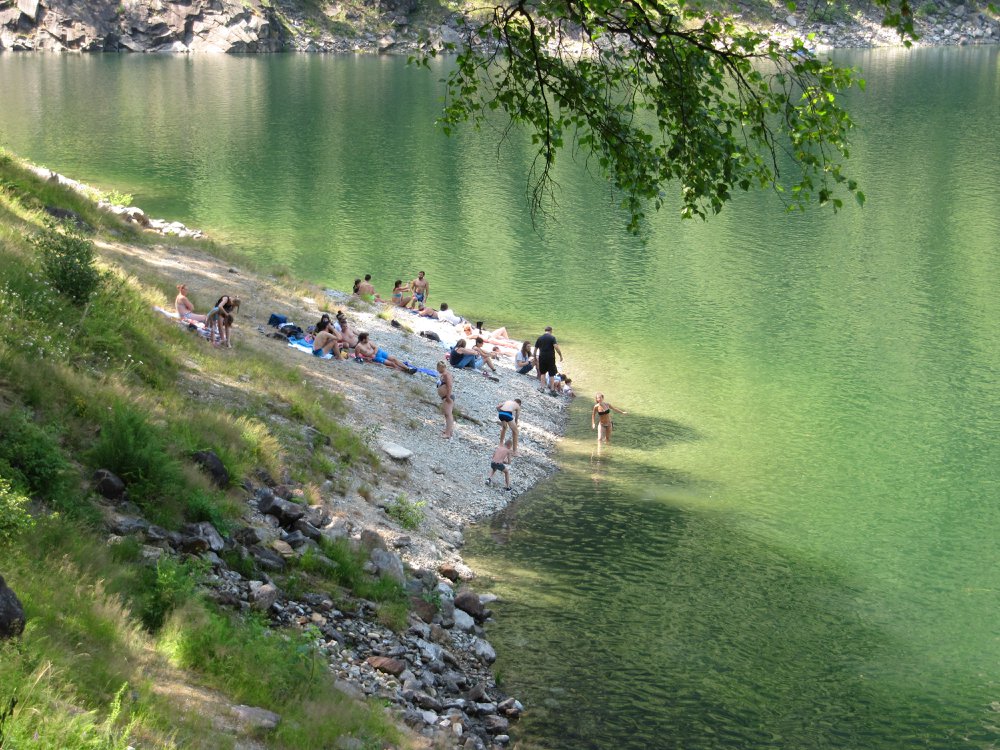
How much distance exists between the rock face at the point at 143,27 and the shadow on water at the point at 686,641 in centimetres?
13195

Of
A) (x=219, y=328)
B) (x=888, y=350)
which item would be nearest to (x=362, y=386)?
(x=219, y=328)

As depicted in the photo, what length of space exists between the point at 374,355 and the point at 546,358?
514 cm

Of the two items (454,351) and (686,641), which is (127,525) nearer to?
(686,641)

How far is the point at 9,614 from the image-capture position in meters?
8.52

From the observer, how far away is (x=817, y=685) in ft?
51.4

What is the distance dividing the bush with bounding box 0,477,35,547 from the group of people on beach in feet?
42.9

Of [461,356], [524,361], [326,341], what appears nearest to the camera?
[326,341]

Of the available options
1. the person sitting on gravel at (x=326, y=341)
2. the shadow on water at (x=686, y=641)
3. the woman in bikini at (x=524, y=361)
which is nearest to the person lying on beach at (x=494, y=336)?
the woman in bikini at (x=524, y=361)

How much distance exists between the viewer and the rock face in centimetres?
13125

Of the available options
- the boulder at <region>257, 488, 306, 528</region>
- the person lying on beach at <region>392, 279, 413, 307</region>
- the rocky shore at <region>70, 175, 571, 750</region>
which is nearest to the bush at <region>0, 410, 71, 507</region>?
the rocky shore at <region>70, 175, 571, 750</region>

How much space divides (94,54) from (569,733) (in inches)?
5407

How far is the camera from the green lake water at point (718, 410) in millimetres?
15719

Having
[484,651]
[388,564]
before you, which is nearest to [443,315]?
[388,564]

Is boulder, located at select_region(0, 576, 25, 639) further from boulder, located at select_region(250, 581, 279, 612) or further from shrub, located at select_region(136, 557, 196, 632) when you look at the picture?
boulder, located at select_region(250, 581, 279, 612)
